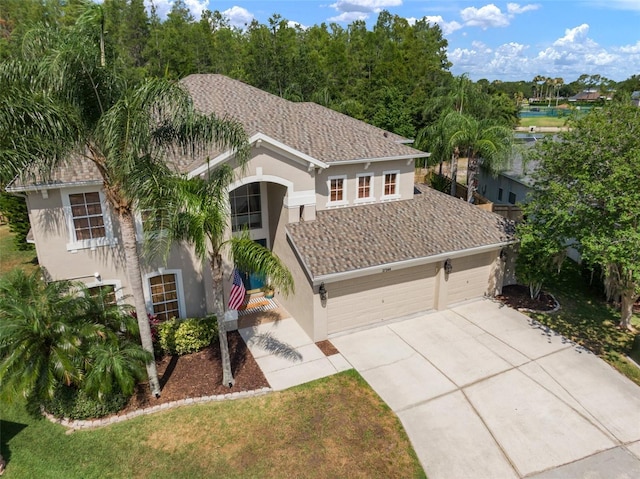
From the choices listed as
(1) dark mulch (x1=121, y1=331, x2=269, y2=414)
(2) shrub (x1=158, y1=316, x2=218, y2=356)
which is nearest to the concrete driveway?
(1) dark mulch (x1=121, y1=331, x2=269, y2=414)

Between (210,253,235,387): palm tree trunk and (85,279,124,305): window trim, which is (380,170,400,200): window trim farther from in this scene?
(85,279,124,305): window trim

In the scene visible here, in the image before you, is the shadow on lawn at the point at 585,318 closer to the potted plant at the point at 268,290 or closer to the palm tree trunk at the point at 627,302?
the palm tree trunk at the point at 627,302

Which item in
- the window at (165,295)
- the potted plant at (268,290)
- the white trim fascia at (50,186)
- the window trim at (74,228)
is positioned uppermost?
the white trim fascia at (50,186)

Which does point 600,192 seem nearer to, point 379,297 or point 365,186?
point 379,297

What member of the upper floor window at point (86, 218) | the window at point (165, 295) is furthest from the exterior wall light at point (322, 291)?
the upper floor window at point (86, 218)

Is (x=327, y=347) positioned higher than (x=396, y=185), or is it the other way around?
(x=396, y=185)

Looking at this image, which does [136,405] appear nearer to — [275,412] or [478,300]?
[275,412]

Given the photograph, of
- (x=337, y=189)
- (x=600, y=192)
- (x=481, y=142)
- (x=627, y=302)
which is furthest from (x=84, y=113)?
(x=481, y=142)
